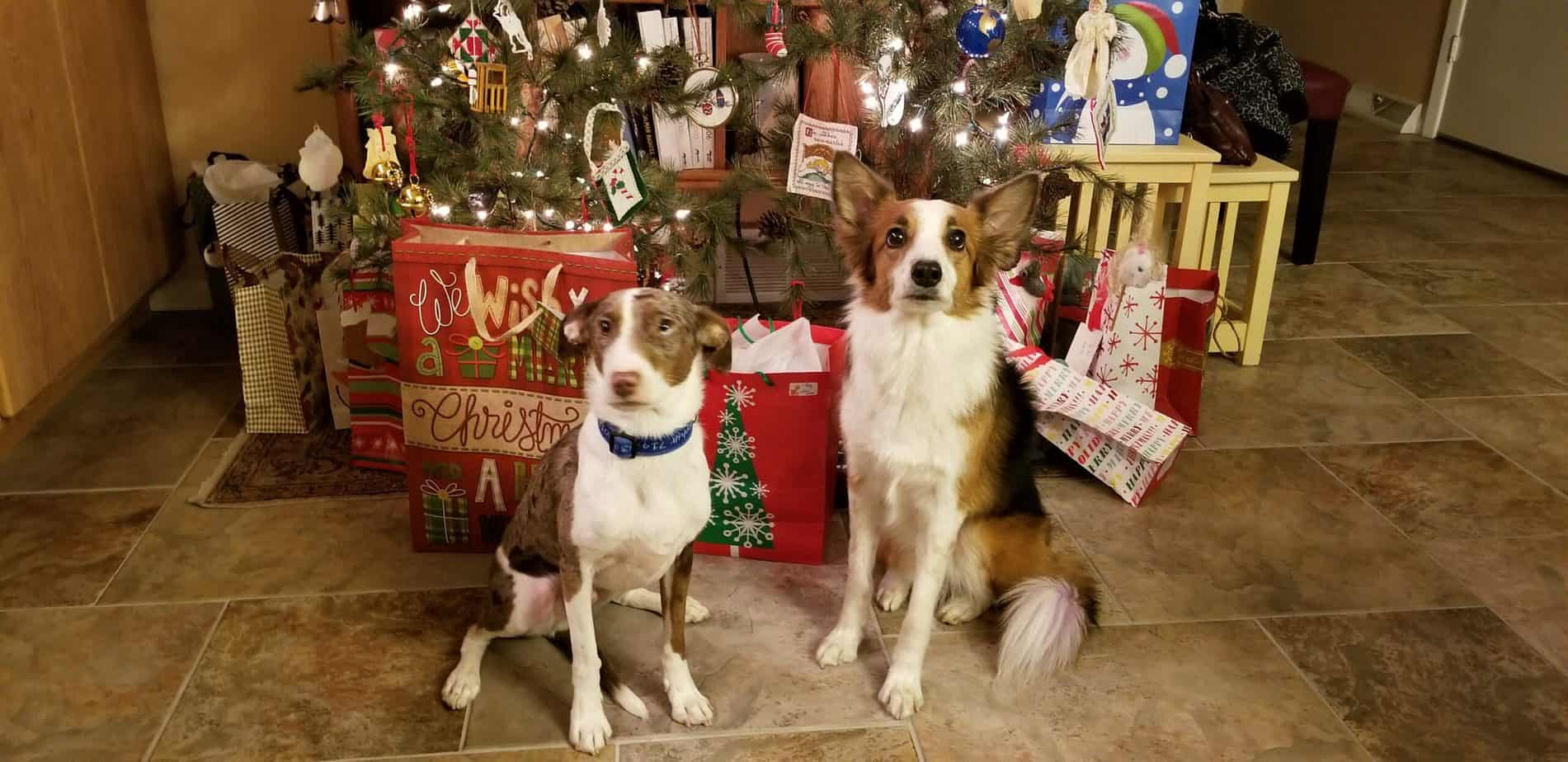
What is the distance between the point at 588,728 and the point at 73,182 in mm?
1962

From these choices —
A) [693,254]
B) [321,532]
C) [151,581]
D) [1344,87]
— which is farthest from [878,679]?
[1344,87]

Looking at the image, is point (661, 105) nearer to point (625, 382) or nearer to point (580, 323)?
point (580, 323)

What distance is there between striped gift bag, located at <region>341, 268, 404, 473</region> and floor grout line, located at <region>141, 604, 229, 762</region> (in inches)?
20.8

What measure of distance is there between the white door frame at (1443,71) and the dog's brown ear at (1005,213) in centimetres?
483

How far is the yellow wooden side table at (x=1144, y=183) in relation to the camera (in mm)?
2738

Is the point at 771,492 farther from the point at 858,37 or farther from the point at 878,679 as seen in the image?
the point at 858,37

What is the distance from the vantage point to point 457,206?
7.32ft

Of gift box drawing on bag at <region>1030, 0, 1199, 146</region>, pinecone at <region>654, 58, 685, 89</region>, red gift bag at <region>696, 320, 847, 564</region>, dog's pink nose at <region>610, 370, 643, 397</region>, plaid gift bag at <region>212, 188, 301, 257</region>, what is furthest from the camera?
plaid gift bag at <region>212, 188, 301, 257</region>

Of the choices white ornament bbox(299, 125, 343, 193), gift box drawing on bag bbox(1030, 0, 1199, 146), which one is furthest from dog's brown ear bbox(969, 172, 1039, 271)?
white ornament bbox(299, 125, 343, 193)

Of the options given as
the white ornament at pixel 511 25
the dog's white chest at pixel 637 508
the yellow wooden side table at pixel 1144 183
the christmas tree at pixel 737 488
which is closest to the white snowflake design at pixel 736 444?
the christmas tree at pixel 737 488

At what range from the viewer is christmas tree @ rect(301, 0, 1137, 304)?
2.16m

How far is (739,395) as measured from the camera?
2055 millimetres

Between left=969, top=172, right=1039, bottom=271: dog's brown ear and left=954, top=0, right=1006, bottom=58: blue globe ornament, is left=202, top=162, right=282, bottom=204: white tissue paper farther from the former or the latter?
left=969, top=172, right=1039, bottom=271: dog's brown ear

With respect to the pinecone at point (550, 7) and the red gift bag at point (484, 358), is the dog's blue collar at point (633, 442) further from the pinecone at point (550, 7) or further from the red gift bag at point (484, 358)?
the pinecone at point (550, 7)
